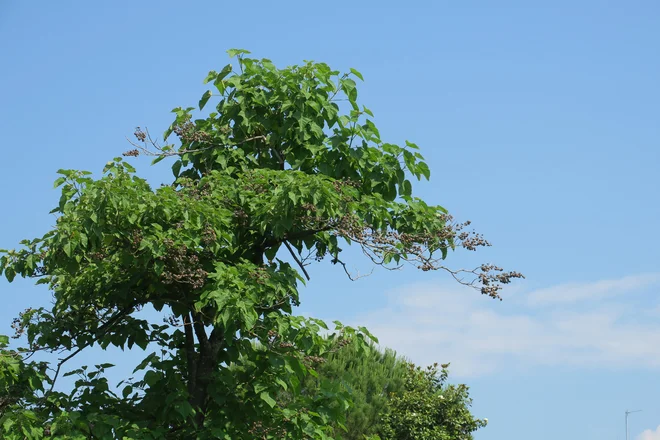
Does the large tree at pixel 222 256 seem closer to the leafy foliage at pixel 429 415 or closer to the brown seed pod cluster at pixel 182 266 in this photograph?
the brown seed pod cluster at pixel 182 266

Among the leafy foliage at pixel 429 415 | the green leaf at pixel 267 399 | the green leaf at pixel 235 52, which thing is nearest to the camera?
the green leaf at pixel 267 399

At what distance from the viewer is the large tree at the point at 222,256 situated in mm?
8914

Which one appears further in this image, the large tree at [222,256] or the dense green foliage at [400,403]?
the dense green foliage at [400,403]

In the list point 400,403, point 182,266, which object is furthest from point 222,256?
point 400,403

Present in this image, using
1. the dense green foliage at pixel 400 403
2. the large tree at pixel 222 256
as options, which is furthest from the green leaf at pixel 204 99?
the dense green foliage at pixel 400 403

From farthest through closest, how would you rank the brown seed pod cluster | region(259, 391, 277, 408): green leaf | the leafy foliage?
the leafy foliage → region(259, 391, 277, 408): green leaf → the brown seed pod cluster

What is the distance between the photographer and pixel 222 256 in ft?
32.6

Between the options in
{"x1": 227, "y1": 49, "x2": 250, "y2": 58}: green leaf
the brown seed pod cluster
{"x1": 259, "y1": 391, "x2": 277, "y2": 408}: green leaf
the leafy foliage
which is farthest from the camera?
the leafy foliage

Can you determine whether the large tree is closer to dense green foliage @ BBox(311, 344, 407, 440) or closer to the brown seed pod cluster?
the brown seed pod cluster

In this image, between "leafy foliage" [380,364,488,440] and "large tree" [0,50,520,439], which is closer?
"large tree" [0,50,520,439]

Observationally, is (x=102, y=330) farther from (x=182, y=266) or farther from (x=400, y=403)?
(x=400, y=403)

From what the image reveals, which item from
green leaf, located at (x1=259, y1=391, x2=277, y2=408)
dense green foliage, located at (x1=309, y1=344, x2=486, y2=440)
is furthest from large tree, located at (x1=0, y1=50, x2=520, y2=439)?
dense green foliage, located at (x1=309, y1=344, x2=486, y2=440)

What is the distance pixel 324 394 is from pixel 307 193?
8.19 ft

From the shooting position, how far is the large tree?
891cm
